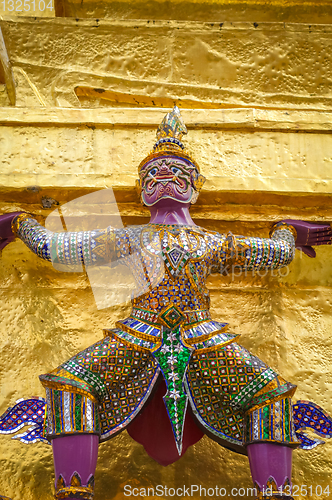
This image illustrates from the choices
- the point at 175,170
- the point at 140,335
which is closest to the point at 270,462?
the point at 140,335

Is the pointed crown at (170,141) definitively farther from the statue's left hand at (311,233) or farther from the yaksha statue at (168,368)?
the statue's left hand at (311,233)

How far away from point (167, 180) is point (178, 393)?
1.06 metres

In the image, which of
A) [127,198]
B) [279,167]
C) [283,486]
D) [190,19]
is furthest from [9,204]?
[190,19]

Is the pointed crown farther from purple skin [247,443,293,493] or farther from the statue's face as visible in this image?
purple skin [247,443,293,493]

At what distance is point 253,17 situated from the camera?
178 inches

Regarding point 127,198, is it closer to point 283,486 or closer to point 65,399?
point 65,399

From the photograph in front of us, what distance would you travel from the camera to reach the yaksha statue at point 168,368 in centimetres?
205

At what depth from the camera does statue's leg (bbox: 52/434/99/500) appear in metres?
1.95

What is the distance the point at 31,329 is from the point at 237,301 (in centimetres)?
128

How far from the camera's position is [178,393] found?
83.4 inches

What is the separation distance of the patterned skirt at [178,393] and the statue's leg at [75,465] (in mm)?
43

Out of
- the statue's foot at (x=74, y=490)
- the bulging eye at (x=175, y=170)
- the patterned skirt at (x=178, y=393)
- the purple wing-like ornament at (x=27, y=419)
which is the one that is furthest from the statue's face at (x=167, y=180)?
the statue's foot at (x=74, y=490)

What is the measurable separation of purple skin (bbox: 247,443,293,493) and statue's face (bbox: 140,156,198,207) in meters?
1.24

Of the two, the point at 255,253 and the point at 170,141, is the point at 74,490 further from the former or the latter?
the point at 170,141
